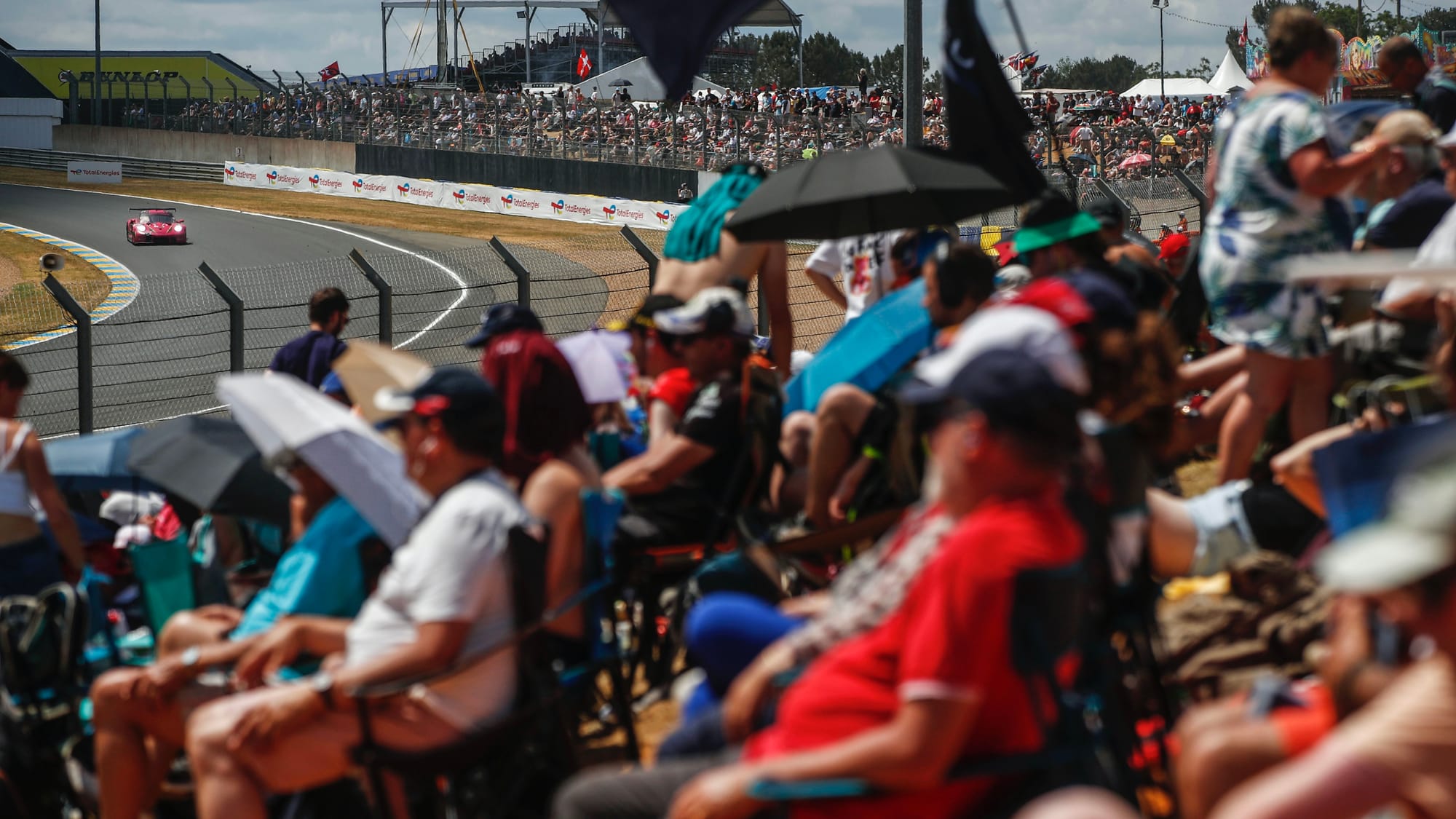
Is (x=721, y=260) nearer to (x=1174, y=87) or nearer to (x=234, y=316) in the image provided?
(x=234, y=316)

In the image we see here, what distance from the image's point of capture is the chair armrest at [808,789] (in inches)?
101

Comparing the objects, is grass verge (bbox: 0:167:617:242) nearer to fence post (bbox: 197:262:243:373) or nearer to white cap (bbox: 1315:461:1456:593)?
fence post (bbox: 197:262:243:373)

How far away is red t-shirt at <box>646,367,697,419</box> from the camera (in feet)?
17.7

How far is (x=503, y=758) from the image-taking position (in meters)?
3.78

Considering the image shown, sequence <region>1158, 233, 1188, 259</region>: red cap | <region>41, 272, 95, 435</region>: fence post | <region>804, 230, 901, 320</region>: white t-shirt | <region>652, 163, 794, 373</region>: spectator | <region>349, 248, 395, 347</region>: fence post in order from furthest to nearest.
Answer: <region>349, 248, 395, 347</region>: fence post, <region>41, 272, 95, 435</region>: fence post, <region>1158, 233, 1188, 259</region>: red cap, <region>804, 230, 901, 320</region>: white t-shirt, <region>652, 163, 794, 373</region>: spectator

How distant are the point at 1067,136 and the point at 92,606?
23395mm

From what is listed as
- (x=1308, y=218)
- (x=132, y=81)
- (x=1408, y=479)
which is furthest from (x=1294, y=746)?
(x=132, y=81)

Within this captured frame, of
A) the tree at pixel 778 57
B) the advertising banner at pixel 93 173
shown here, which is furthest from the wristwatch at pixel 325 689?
the tree at pixel 778 57

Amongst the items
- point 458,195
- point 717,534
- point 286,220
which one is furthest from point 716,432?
point 458,195

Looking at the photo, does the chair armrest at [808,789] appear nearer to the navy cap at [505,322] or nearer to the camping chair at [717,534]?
the camping chair at [717,534]

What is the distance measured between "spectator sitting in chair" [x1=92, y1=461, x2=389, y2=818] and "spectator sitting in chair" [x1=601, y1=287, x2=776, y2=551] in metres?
1.20

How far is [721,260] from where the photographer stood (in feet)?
22.9

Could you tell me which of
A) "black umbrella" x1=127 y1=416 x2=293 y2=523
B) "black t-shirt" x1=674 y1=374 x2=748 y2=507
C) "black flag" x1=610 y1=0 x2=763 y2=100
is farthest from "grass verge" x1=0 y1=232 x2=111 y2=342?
"black t-shirt" x1=674 y1=374 x2=748 y2=507

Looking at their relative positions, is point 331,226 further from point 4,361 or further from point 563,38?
point 563,38
